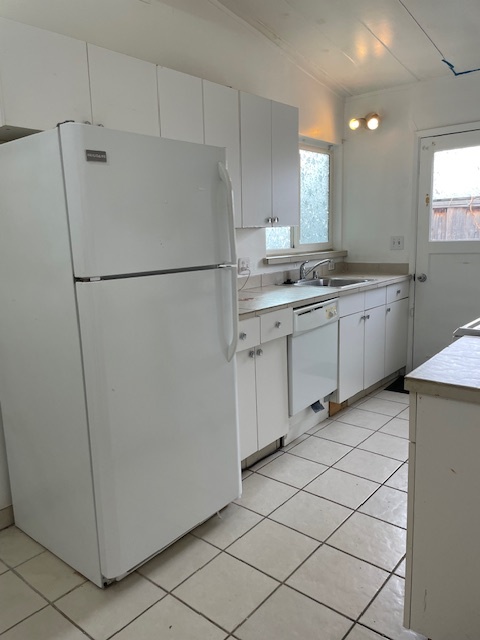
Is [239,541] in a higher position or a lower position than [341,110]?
lower

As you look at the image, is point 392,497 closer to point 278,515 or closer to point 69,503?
point 278,515

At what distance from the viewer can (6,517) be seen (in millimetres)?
2141

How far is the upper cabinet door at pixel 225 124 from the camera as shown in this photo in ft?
8.23

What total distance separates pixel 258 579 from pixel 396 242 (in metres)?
3.04

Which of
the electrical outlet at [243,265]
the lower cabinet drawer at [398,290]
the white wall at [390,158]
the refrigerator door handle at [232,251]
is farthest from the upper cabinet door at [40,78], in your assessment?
the white wall at [390,158]

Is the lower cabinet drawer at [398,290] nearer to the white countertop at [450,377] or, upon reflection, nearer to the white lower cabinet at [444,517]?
the white countertop at [450,377]

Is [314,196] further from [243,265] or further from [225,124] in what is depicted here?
[225,124]

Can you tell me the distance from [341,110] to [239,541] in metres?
3.54

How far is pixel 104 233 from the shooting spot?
154cm

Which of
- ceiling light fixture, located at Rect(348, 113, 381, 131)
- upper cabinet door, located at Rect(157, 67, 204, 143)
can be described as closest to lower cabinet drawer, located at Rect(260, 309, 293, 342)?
upper cabinet door, located at Rect(157, 67, 204, 143)

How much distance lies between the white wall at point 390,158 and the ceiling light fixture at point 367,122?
2.3 inches

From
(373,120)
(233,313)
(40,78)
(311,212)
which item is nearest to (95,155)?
(40,78)

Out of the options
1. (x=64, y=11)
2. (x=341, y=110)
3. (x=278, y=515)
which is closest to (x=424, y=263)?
(x=341, y=110)

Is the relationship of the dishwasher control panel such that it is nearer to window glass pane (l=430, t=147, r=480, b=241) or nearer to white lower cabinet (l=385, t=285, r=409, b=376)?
white lower cabinet (l=385, t=285, r=409, b=376)
